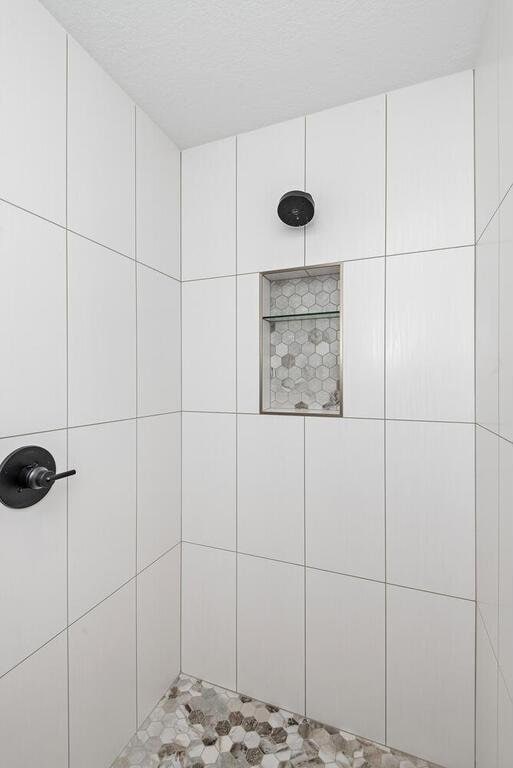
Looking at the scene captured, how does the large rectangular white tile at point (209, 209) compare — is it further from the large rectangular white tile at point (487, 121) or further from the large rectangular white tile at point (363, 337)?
the large rectangular white tile at point (487, 121)

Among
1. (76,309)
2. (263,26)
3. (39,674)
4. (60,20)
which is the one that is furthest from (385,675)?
(60,20)

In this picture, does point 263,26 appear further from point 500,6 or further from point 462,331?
point 462,331

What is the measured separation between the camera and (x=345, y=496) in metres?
1.37

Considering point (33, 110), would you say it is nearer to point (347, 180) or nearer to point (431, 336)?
point (347, 180)

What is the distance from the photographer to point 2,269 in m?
0.92

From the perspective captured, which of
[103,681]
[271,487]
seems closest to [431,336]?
[271,487]

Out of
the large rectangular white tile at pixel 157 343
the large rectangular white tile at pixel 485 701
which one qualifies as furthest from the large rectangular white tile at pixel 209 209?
the large rectangular white tile at pixel 485 701

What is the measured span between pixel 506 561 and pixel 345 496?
0.54 m

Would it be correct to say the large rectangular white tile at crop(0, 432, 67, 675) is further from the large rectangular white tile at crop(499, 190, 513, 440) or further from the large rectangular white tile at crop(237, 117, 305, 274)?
the large rectangular white tile at crop(499, 190, 513, 440)

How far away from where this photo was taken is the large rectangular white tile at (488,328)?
0.97 meters

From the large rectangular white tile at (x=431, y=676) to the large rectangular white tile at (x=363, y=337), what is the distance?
621mm

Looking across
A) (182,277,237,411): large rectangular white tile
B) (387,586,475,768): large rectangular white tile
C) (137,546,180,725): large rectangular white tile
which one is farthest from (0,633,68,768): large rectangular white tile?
(387,586,475,768): large rectangular white tile

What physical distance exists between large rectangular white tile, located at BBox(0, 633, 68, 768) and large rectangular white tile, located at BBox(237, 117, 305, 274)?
1327 mm

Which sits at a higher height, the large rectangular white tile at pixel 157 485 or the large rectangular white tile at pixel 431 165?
the large rectangular white tile at pixel 431 165
